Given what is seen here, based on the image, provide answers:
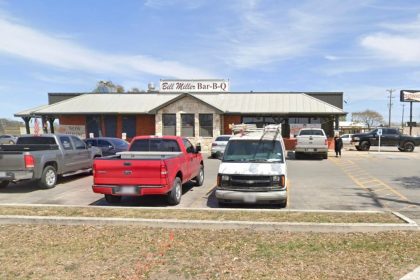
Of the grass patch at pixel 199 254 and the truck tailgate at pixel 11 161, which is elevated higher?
the truck tailgate at pixel 11 161

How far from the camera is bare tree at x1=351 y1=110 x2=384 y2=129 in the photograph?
369 feet

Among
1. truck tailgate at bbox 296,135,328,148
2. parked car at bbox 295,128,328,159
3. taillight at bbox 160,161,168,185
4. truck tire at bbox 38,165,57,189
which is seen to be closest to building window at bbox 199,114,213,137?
parked car at bbox 295,128,328,159

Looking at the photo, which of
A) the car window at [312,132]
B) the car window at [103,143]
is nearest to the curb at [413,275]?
the car window at [103,143]

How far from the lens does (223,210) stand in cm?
876

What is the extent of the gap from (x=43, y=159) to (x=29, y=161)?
62 centimetres

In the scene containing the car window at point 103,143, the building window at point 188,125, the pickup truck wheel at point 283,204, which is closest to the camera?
the pickup truck wheel at point 283,204

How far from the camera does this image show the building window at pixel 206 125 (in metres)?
32.5

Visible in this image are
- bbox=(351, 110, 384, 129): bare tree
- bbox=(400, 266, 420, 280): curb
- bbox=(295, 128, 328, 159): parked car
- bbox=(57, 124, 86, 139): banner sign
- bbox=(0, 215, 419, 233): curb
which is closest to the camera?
bbox=(400, 266, 420, 280): curb

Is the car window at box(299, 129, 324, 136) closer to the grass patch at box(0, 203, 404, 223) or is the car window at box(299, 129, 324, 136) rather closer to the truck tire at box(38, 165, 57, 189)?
the truck tire at box(38, 165, 57, 189)

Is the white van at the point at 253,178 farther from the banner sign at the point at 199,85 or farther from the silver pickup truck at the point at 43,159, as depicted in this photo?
the banner sign at the point at 199,85

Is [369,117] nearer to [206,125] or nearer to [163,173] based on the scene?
[206,125]

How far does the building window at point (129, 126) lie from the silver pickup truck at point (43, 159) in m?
18.5

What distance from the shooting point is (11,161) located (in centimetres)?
1185

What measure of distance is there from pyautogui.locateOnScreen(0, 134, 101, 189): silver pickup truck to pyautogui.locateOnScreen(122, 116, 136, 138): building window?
18.5m
